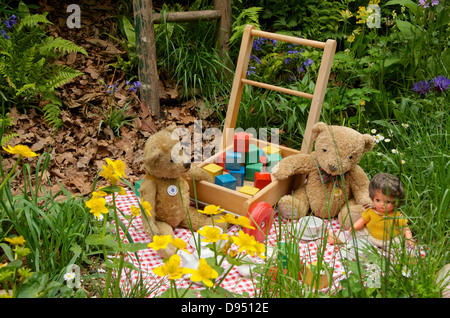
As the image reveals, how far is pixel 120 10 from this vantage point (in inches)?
183

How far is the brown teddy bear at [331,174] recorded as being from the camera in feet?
9.25

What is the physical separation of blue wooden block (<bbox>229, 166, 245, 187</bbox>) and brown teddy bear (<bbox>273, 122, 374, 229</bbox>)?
0.75ft

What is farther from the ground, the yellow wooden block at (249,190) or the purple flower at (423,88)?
the purple flower at (423,88)

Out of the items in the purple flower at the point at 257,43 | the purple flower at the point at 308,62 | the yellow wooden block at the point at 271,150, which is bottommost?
the yellow wooden block at the point at 271,150

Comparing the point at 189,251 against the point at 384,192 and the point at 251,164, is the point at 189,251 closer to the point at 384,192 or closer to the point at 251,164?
the point at 251,164

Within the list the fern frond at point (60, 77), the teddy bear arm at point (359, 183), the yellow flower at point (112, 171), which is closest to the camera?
the yellow flower at point (112, 171)

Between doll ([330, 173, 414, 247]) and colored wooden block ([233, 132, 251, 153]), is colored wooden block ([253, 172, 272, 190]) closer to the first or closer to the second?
colored wooden block ([233, 132, 251, 153])

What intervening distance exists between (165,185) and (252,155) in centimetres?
71

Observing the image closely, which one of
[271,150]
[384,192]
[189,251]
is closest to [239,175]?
[271,150]

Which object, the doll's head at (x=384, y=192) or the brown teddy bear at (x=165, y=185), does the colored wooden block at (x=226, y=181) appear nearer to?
the brown teddy bear at (x=165, y=185)

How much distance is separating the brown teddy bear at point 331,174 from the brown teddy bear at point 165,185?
520 millimetres

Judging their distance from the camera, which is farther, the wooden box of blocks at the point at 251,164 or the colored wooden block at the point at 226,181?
the colored wooden block at the point at 226,181

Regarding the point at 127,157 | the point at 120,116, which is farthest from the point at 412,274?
the point at 120,116

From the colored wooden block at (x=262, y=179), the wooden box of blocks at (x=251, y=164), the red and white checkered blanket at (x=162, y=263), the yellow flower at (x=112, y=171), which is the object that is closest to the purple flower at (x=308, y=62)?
the wooden box of blocks at (x=251, y=164)
